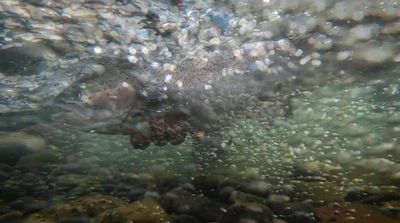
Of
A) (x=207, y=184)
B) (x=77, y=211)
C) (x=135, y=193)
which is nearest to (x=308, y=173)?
(x=207, y=184)

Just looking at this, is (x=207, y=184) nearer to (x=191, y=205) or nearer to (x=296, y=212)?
(x=191, y=205)

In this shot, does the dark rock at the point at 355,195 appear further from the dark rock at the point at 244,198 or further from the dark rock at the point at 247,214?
the dark rock at the point at 247,214

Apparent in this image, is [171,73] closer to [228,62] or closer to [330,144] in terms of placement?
[228,62]

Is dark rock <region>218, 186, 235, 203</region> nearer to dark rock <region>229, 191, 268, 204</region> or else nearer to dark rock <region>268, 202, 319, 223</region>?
dark rock <region>229, 191, 268, 204</region>

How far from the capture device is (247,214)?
4.20 meters

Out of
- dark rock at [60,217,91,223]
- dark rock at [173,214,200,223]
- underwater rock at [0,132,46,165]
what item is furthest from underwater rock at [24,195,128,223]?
underwater rock at [0,132,46,165]

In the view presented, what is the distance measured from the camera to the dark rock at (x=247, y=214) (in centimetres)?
412

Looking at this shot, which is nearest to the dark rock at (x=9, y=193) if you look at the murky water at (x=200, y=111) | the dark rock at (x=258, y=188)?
the murky water at (x=200, y=111)

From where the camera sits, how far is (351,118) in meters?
5.61

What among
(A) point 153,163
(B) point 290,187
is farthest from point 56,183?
(B) point 290,187

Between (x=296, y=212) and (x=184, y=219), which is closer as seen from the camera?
(x=184, y=219)

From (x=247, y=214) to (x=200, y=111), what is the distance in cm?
198

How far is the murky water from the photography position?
4.36 meters

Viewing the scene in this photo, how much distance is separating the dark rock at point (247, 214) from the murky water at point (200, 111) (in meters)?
0.03
